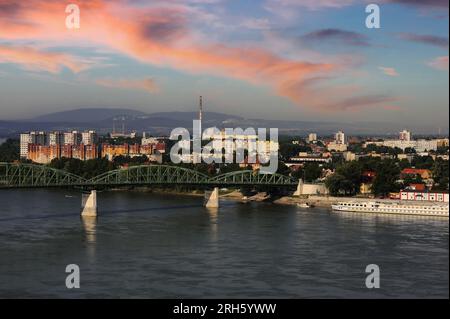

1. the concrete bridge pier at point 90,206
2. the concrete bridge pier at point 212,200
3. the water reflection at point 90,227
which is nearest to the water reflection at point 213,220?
the concrete bridge pier at point 212,200

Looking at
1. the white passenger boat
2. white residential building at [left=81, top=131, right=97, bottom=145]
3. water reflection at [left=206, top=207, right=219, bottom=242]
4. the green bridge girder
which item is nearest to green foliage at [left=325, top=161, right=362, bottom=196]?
the white passenger boat

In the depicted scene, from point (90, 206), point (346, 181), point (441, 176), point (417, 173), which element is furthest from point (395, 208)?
point (417, 173)

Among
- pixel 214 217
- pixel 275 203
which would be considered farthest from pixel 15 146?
pixel 214 217

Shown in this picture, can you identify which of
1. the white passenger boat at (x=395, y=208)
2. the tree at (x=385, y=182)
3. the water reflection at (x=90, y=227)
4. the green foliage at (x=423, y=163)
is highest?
the green foliage at (x=423, y=163)

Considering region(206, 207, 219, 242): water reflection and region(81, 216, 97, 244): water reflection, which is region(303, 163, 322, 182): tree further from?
region(81, 216, 97, 244): water reflection

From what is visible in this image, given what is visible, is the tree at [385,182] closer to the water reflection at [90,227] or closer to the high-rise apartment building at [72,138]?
the water reflection at [90,227]
